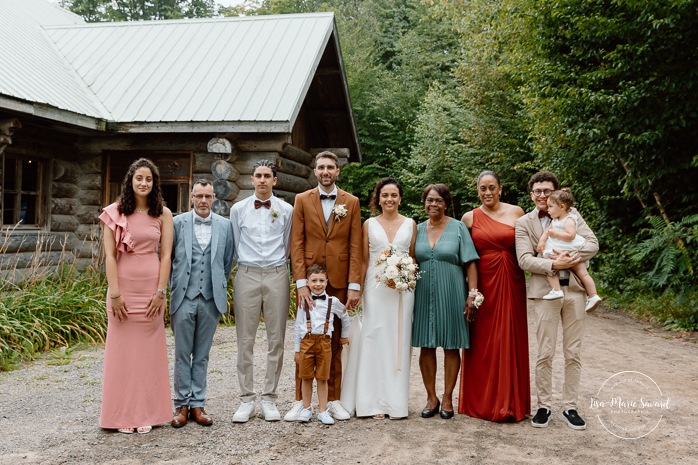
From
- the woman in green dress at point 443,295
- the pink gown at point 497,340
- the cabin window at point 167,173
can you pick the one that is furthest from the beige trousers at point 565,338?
the cabin window at point 167,173

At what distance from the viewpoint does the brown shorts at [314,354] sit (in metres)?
4.87

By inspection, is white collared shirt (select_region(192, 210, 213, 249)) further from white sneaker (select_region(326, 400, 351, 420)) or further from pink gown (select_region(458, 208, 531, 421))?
pink gown (select_region(458, 208, 531, 421))

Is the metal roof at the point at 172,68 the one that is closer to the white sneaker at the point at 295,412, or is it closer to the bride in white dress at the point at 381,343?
the bride in white dress at the point at 381,343

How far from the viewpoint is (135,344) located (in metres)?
4.68

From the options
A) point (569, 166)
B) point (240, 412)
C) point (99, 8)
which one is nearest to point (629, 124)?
point (569, 166)

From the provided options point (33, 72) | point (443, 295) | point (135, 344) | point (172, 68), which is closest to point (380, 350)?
point (443, 295)

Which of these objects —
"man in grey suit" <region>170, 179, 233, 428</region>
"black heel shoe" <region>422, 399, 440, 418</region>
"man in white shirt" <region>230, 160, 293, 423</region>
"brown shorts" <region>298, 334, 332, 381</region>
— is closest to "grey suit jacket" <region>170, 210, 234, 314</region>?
"man in grey suit" <region>170, 179, 233, 428</region>

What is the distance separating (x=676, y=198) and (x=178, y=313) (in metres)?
9.65

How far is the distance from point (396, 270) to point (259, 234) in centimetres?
115

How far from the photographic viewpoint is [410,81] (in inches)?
1008

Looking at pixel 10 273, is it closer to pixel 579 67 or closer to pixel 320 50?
pixel 320 50

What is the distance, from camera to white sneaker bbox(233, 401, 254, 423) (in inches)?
192

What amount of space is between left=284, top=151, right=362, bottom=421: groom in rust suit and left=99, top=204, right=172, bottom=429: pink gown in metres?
1.07

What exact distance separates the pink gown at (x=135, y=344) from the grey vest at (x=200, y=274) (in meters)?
0.27
